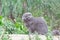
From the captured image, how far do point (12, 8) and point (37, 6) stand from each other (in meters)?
1.65

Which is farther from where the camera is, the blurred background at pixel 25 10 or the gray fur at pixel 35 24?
the blurred background at pixel 25 10

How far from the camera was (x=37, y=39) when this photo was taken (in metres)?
1.61

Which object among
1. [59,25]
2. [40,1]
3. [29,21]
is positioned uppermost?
[40,1]

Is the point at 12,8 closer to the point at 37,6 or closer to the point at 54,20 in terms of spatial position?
the point at 37,6

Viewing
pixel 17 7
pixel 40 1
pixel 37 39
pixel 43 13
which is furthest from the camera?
pixel 43 13

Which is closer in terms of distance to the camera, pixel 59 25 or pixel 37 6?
pixel 37 6

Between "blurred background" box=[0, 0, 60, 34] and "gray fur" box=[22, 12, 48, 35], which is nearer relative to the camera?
"gray fur" box=[22, 12, 48, 35]

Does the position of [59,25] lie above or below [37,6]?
below

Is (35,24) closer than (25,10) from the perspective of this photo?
Yes

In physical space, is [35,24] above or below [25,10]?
below

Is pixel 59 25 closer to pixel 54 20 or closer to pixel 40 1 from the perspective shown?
pixel 54 20

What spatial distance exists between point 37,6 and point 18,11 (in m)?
1.52

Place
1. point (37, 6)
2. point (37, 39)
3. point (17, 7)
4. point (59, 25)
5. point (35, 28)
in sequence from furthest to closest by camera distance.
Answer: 1. point (59, 25)
2. point (37, 6)
3. point (17, 7)
4. point (35, 28)
5. point (37, 39)

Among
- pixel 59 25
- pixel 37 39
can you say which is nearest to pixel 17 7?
pixel 59 25
